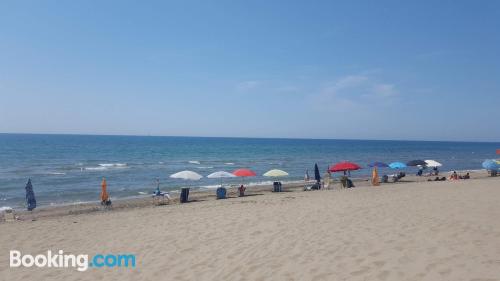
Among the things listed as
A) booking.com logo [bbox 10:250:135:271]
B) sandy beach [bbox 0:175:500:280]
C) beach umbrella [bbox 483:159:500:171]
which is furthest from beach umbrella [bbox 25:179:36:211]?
beach umbrella [bbox 483:159:500:171]

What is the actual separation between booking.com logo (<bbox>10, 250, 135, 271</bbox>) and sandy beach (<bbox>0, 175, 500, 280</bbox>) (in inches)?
8.2

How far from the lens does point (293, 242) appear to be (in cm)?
785

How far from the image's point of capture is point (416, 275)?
5.44 meters

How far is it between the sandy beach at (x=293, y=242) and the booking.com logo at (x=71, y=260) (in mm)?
208

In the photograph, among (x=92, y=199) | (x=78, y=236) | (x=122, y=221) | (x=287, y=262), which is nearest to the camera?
(x=287, y=262)

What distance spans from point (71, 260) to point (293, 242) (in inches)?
192

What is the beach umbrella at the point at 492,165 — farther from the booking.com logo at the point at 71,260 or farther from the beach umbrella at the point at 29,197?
the beach umbrella at the point at 29,197

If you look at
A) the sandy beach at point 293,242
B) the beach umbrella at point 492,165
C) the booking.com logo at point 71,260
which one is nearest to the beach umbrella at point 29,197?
the sandy beach at point 293,242

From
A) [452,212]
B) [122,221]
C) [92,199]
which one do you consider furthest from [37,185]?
[452,212]

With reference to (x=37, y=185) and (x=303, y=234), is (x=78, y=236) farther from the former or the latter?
(x=37, y=185)

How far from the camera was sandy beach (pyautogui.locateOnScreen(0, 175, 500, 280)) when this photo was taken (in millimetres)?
5969

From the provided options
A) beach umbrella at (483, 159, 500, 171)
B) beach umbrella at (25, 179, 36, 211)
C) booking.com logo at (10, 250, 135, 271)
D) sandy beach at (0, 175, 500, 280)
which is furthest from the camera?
beach umbrella at (483, 159, 500, 171)

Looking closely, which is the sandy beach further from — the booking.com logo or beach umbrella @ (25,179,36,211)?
beach umbrella @ (25,179,36,211)

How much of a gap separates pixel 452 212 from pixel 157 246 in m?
8.15
